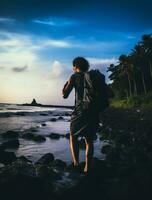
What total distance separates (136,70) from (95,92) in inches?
2324

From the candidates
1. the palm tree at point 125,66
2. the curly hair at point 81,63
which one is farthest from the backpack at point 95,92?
the palm tree at point 125,66

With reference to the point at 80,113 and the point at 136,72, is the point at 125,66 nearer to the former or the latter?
the point at 136,72

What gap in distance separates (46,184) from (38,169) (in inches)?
26.8

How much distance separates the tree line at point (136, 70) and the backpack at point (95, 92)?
4914cm

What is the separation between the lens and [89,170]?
5.79 metres

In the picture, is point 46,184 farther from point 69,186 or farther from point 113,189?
point 113,189

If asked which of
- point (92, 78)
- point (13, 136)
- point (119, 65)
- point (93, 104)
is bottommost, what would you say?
point (13, 136)

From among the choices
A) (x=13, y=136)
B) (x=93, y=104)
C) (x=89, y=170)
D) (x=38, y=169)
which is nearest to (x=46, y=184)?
(x=38, y=169)

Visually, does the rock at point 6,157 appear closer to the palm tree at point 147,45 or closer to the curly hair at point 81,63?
the curly hair at point 81,63

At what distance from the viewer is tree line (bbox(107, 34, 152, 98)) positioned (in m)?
56.9

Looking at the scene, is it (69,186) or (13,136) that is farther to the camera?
(13,136)

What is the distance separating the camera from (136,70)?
6334 cm

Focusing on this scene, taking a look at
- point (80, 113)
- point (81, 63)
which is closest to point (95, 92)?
point (80, 113)

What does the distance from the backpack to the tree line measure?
49138mm
